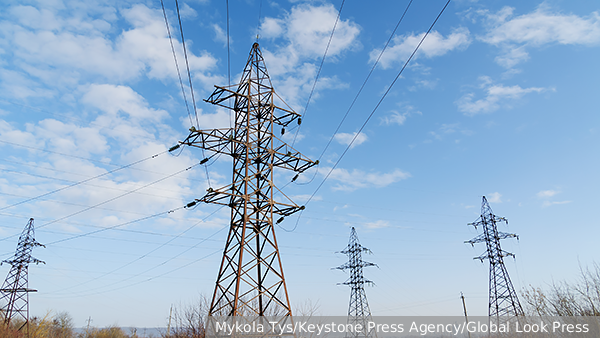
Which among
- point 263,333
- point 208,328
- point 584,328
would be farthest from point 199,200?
point 584,328

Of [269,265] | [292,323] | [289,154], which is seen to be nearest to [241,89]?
[289,154]

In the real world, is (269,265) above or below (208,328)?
above

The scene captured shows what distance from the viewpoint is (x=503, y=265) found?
29906 mm

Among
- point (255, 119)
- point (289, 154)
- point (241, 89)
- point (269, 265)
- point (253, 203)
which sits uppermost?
point (241, 89)

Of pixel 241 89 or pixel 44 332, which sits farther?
pixel 44 332

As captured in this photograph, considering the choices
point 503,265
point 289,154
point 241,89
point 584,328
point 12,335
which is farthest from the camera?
point 503,265

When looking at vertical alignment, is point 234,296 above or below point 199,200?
below

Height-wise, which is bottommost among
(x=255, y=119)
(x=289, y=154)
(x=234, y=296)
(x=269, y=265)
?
(x=234, y=296)

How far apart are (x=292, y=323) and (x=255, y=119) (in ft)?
29.7

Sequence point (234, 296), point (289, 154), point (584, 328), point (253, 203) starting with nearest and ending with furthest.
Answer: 1. point (584, 328)
2. point (234, 296)
3. point (253, 203)
4. point (289, 154)

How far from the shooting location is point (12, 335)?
2755cm

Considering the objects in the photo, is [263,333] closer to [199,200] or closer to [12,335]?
[199,200]

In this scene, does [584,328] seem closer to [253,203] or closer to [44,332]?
[253,203]

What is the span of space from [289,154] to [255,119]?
2.52m
